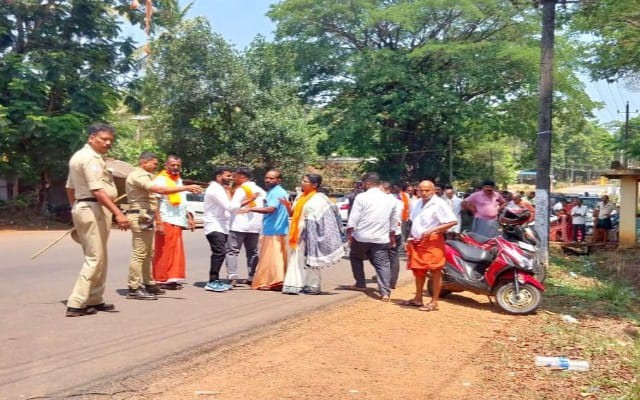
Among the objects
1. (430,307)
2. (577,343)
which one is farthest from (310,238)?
(577,343)

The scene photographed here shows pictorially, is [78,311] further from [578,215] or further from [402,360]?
[578,215]

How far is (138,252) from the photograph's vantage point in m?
7.85

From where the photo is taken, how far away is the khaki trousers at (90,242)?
22.1ft

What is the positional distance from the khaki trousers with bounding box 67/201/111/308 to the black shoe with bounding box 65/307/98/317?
66 mm

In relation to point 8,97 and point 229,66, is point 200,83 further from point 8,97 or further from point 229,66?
point 8,97

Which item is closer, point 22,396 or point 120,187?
point 22,396

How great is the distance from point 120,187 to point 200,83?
7012mm

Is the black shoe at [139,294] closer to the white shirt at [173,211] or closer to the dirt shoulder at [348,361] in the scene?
the white shirt at [173,211]

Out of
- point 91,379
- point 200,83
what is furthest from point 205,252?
point 200,83

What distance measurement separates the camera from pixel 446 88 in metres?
25.0

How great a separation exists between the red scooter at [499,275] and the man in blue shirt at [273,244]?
7.42 ft

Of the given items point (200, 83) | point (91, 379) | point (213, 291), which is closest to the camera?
point (91, 379)

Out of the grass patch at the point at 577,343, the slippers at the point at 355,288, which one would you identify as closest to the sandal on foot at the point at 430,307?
the grass patch at the point at 577,343

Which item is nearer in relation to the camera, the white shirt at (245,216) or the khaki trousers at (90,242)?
the khaki trousers at (90,242)
